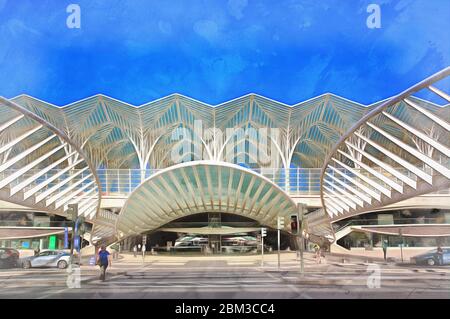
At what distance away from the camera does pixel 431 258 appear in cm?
1825

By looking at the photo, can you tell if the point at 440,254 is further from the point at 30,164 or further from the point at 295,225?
the point at 30,164

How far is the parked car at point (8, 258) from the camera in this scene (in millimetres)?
18078

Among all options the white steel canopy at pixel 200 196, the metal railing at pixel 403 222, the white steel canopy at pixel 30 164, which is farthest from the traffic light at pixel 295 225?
the metal railing at pixel 403 222

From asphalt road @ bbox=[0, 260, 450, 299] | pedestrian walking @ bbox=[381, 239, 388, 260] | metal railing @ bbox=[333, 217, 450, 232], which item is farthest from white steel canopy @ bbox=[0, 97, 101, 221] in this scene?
metal railing @ bbox=[333, 217, 450, 232]

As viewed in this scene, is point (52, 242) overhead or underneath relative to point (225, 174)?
underneath

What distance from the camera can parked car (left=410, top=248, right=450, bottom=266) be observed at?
671 inches

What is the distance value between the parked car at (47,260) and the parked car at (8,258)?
369 millimetres

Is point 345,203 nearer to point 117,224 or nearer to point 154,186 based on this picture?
point 154,186

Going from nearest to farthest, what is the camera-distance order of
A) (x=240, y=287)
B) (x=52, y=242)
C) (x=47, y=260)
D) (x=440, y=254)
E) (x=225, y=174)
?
(x=240, y=287)
(x=440, y=254)
(x=47, y=260)
(x=52, y=242)
(x=225, y=174)

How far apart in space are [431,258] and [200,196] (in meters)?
17.0

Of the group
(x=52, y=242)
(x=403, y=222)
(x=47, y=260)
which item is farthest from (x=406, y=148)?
(x=52, y=242)

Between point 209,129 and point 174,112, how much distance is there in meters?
5.24
